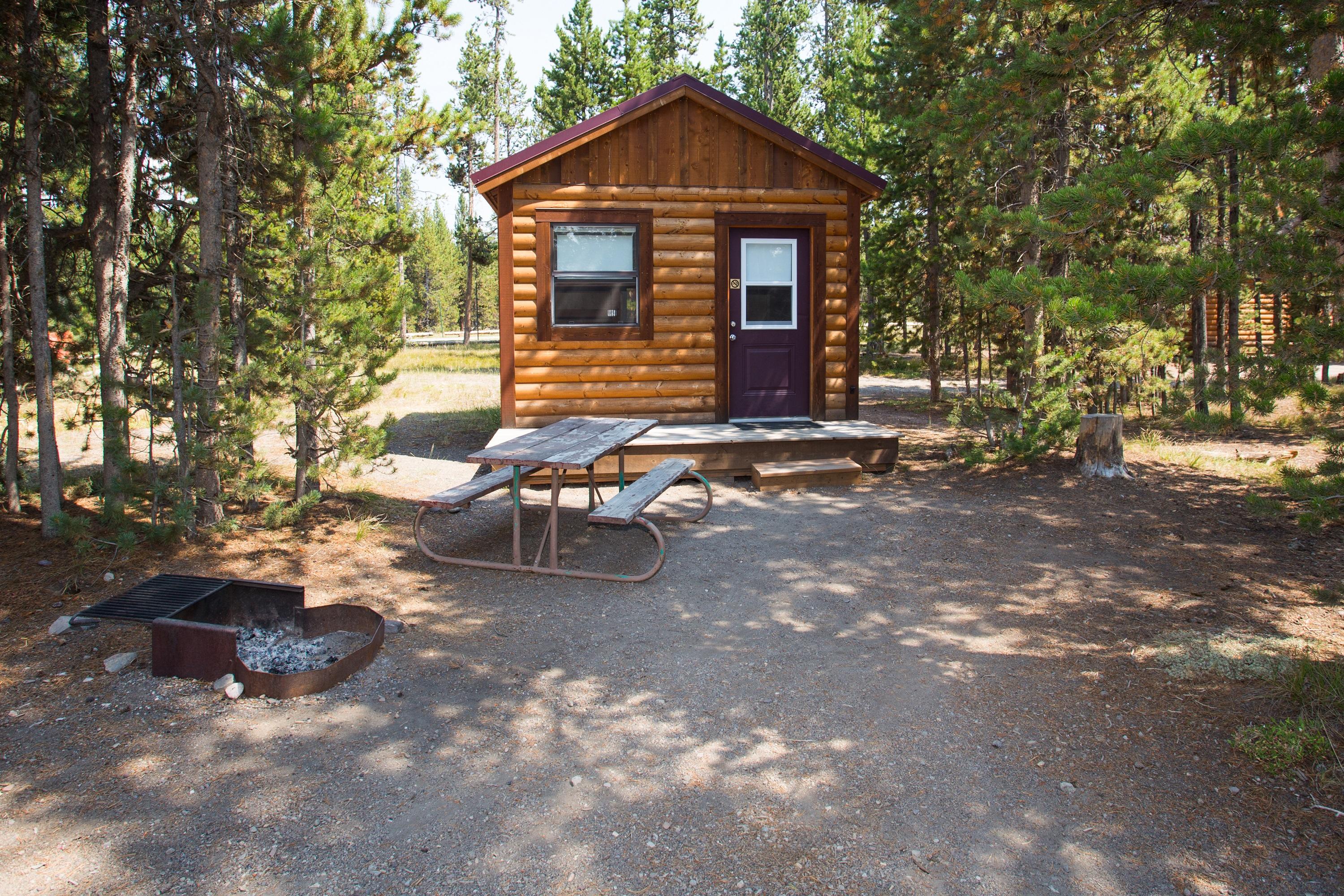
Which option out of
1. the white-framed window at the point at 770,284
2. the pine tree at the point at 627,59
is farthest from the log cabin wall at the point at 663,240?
the pine tree at the point at 627,59

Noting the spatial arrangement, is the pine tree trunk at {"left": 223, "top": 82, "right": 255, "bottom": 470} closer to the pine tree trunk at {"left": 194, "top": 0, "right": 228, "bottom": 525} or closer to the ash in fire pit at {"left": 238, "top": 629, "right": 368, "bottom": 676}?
the pine tree trunk at {"left": 194, "top": 0, "right": 228, "bottom": 525}

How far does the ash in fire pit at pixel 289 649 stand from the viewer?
14.2 ft

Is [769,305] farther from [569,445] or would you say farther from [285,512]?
[285,512]

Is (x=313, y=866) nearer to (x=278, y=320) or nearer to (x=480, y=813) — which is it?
(x=480, y=813)

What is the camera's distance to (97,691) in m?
4.02

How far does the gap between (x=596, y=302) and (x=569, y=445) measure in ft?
12.8

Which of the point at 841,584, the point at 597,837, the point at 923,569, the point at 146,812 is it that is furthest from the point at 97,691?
the point at 923,569

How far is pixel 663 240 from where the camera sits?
32.4 ft

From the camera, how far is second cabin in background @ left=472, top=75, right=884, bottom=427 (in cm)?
965

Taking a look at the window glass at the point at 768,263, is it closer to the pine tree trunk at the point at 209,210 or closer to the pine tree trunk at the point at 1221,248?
the pine tree trunk at the point at 1221,248

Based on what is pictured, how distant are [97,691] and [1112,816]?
4460 mm

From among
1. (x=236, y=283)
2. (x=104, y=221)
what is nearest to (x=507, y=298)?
(x=236, y=283)

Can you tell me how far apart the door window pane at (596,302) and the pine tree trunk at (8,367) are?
4981 millimetres

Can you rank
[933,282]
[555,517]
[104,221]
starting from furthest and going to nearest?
[933,282], [104,221], [555,517]
